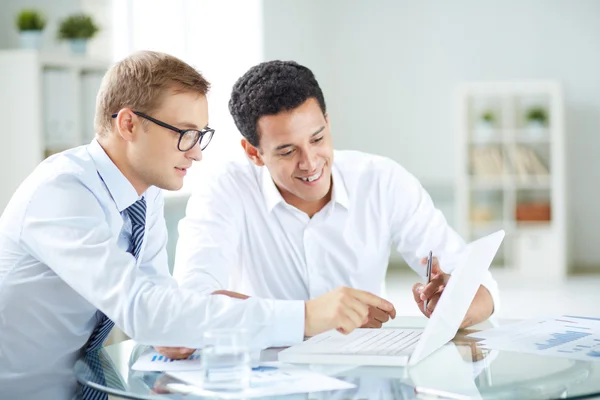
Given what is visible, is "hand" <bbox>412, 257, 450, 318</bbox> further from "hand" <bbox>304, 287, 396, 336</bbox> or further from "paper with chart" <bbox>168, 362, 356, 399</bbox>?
"paper with chart" <bbox>168, 362, 356, 399</bbox>

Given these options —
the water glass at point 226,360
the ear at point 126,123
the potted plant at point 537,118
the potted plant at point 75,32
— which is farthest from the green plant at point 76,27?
the potted plant at point 537,118

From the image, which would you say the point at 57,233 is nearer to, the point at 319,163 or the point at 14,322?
the point at 14,322

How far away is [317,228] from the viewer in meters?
2.39

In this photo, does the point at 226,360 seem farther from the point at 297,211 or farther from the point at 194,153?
the point at 297,211

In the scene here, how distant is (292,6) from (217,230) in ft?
17.2

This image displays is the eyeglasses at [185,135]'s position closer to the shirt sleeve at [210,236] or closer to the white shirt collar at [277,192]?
the shirt sleeve at [210,236]

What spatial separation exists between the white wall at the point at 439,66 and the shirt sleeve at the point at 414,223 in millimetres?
5135

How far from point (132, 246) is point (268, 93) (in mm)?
644

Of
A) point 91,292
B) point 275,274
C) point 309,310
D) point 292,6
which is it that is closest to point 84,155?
point 91,292

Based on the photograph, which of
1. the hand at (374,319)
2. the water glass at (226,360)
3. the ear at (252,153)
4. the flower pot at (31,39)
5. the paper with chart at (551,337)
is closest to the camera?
the water glass at (226,360)

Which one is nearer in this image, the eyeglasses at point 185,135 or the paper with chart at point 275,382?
the paper with chart at point 275,382

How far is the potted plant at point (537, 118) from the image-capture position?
727 cm

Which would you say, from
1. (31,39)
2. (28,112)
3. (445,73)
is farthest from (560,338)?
(445,73)

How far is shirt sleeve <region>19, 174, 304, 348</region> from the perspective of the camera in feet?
4.90
